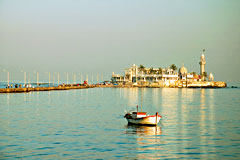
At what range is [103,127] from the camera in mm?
47094

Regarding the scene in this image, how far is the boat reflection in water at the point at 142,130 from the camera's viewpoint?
4250 cm

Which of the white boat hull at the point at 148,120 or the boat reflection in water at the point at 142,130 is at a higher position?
the white boat hull at the point at 148,120

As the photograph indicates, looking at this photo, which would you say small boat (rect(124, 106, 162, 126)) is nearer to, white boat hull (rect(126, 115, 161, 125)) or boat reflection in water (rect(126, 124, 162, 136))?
white boat hull (rect(126, 115, 161, 125))

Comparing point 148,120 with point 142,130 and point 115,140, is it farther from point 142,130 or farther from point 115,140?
point 115,140

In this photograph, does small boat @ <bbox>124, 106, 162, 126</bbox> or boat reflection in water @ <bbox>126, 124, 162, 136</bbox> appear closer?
boat reflection in water @ <bbox>126, 124, 162, 136</bbox>

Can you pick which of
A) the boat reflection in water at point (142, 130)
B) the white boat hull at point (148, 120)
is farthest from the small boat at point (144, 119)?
the boat reflection in water at point (142, 130)

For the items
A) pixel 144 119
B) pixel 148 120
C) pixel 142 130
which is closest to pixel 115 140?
pixel 142 130

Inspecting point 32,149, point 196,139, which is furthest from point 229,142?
point 32,149

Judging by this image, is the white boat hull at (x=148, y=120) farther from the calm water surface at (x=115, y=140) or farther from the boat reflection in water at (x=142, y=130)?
the calm water surface at (x=115, y=140)

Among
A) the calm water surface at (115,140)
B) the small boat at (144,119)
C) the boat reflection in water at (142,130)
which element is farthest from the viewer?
the small boat at (144,119)

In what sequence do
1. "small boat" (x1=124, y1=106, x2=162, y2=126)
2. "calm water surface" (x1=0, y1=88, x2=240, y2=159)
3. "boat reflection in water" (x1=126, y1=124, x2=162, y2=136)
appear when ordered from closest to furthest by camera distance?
"calm water surface" (x1=0, y1=88, x2=240, y2=159)
"boat reflection in water" (x1=126, y1=124, x2=162, y2=136)
"small boat" (x1=124, y1=106, x2=162, y2=126)

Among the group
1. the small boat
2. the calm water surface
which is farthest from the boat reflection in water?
the small boat

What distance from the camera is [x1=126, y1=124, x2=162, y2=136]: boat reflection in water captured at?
42500 mm

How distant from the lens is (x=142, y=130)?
44656 mm
